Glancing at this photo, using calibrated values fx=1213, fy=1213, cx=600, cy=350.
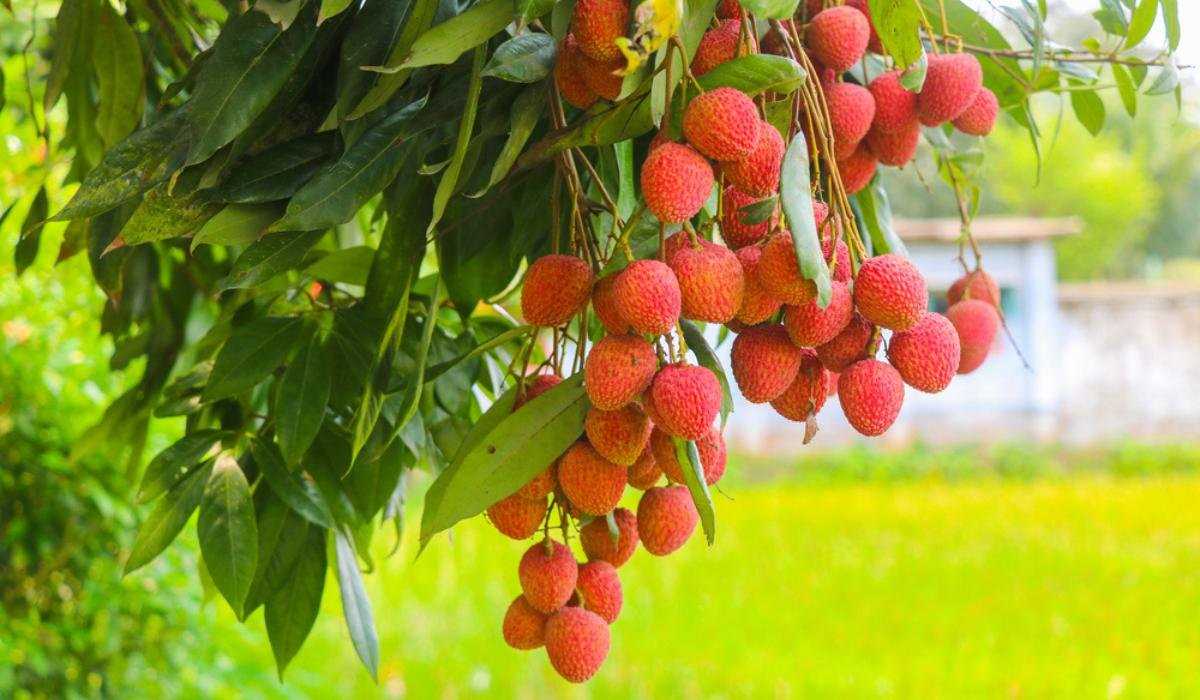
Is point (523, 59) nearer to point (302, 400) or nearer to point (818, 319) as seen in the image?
point (818, 319)

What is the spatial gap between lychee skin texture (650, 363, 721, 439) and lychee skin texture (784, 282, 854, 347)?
0.14ft

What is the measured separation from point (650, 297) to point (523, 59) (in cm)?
12

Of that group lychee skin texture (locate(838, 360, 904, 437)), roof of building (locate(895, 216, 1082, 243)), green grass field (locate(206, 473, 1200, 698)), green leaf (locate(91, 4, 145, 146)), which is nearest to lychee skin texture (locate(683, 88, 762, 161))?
lychee skin texture (locate(838, 360, 904, 437))

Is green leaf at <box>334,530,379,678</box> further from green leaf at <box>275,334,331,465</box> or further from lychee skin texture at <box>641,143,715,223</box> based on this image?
lychee skin texture at <box>641,143,715,223</box>

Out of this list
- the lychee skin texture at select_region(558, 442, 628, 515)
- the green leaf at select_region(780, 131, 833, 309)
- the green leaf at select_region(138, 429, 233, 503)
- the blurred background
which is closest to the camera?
the green leaf at select_region(780, 131, 833, 309)

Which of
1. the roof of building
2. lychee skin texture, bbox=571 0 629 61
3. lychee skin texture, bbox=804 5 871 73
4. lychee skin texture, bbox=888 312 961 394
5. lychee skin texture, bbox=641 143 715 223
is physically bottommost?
the roof of building

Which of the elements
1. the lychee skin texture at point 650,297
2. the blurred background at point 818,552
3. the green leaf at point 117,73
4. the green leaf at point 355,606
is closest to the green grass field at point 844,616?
the blurred background at point 818,552

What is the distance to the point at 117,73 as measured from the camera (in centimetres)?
88

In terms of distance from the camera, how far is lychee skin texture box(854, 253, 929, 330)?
0.52 metres

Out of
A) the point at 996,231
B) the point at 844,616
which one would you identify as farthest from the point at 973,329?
the point at 996,231

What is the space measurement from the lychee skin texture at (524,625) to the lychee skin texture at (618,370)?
0.63ft

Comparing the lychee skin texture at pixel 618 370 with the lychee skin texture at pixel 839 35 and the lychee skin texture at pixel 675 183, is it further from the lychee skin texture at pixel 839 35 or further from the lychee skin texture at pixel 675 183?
the lychee skin texture at pixel 839 35

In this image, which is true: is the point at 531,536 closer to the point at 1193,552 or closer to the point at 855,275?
the point at 855,275

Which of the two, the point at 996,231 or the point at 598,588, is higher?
the point at 598,588
